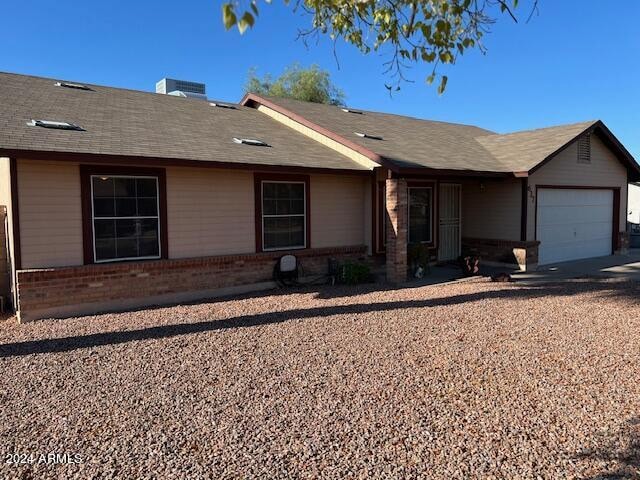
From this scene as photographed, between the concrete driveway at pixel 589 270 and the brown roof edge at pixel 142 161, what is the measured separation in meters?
5.51

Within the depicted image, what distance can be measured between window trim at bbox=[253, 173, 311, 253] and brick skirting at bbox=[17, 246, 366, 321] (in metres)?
0.21

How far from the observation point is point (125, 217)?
29.5 ft

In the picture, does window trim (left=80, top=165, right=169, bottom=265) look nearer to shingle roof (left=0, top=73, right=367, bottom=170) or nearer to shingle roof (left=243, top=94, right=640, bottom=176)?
shingle roof (left=0, top=73, right=367, bottom=170)

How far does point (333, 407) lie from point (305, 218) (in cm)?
712

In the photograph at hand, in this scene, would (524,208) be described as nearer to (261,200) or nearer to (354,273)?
(354,273)

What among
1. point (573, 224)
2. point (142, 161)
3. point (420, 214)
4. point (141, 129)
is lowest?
point (573, 224)

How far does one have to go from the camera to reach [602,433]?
398cm

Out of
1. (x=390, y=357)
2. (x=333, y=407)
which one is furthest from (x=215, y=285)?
(x=333, y=407)

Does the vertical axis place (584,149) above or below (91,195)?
above

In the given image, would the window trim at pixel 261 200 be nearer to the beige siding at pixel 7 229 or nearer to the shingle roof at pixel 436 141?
the shingle roof at pixel 436 141

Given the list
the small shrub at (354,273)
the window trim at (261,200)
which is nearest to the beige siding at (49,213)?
the window trim at (261,200)

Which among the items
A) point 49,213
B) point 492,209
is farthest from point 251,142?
point 492,209

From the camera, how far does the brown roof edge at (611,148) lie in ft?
44.2

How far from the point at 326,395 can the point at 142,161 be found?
18.7ft
